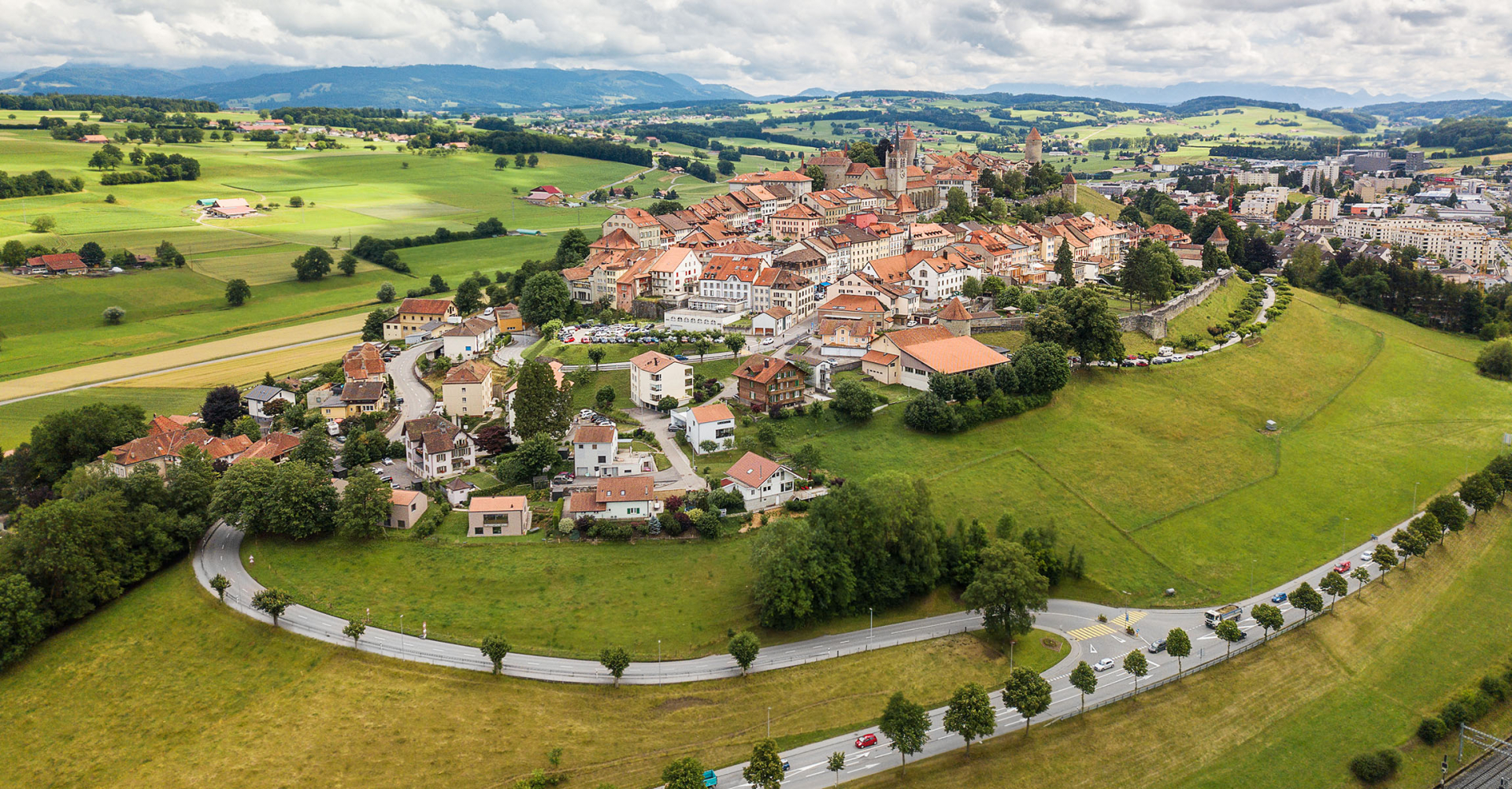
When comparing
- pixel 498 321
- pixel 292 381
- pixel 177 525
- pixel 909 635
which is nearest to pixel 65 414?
pixel 292 381

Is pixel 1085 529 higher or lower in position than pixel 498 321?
lower

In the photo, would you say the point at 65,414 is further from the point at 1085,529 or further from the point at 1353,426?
the point at 1353,426

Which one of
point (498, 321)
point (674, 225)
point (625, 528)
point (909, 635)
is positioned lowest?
point (909, 635)

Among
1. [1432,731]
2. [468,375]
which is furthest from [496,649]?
[1432,731]

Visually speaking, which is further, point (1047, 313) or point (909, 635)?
point (1047, 313)

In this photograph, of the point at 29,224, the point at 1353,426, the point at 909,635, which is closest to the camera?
the point at 909,635

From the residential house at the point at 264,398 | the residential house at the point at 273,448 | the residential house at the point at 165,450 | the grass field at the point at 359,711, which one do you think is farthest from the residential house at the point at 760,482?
the residential house at the point at 264,398

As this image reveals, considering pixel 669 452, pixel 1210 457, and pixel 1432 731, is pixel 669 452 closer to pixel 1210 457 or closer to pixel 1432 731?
pixel 1210 457
